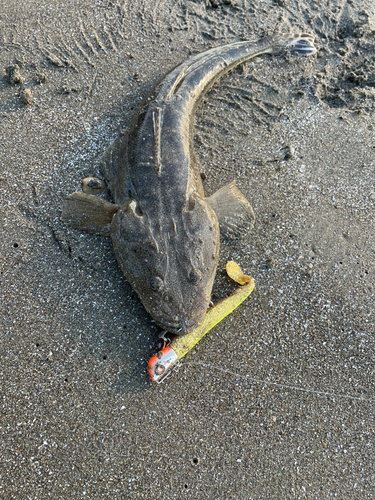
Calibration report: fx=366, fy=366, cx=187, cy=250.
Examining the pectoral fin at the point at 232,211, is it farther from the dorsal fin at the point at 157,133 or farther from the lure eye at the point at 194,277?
the lure eye at the point at 194,277

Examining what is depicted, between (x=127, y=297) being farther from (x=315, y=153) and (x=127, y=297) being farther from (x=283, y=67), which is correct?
(x=283, y=67)

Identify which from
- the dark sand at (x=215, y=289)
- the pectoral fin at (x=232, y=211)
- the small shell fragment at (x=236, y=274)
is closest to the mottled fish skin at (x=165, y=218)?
the pectoral fin at (x=232, y=211)

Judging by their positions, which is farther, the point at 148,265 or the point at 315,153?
the point at 315,153

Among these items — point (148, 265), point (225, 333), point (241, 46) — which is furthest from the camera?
point (241, 46)

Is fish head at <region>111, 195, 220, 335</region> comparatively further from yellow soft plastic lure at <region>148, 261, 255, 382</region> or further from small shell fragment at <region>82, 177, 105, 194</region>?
small shell fragment at <region>82, 177, 105, 194</region>

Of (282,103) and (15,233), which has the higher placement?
(282,103)

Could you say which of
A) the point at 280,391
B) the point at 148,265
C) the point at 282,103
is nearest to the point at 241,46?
the point at 282,103
